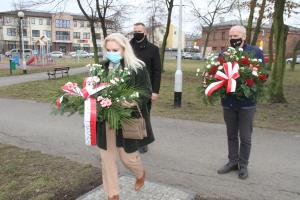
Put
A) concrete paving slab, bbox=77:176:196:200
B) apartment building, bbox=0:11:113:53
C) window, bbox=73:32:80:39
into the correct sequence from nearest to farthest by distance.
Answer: concrete paving slab, bbox=77:176:196:200
apartment building, bbox=0:11:113:53
window, bbox=73:32:80:39

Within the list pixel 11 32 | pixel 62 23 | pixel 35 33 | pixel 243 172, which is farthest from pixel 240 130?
pixel 62 23

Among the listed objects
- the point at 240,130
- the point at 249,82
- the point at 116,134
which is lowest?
the point at 240,130

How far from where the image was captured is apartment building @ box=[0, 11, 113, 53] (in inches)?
3647

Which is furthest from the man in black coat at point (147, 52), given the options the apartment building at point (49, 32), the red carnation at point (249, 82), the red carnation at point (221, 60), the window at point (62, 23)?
the window at point (62, 23)

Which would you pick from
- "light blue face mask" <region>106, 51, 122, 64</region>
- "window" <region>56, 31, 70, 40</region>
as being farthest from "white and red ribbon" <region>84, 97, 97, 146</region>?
"window" <region>56, 31, 70, 40</region>

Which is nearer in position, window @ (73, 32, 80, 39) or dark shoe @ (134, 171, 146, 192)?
dark shoe @ (134, 171, 146, 192)

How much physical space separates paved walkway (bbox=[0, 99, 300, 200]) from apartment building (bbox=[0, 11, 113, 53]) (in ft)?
289

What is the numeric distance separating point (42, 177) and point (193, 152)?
246cm

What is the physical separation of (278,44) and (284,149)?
21.8ft

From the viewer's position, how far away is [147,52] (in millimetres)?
5781

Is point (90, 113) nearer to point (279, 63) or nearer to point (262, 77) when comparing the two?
point (262, 77)

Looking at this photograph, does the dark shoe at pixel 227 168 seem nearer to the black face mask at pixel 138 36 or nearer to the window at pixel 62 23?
the black face mask at pixel 138 36

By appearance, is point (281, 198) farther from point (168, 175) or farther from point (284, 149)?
point (284, 149)

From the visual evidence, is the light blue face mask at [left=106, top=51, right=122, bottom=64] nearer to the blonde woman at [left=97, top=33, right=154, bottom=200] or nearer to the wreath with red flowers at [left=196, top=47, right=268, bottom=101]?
the blonde woman at [left=97, top=33, right=154, bottom=200]
